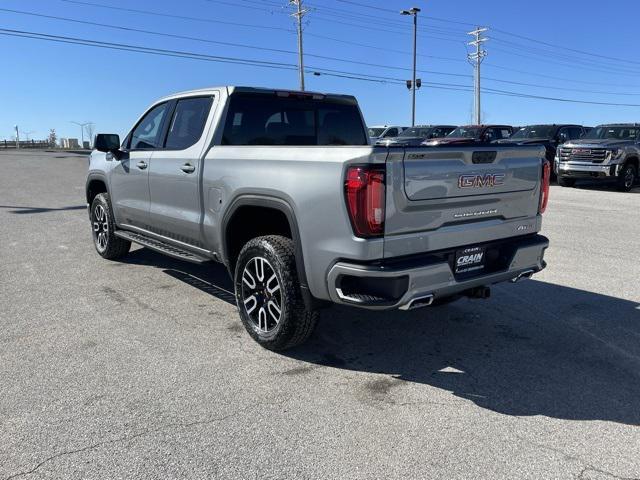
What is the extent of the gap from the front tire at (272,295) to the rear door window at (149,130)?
207 centimetres

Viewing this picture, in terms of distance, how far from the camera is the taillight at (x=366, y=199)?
322cm

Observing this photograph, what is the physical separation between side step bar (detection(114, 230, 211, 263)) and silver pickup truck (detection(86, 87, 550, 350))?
0.02m

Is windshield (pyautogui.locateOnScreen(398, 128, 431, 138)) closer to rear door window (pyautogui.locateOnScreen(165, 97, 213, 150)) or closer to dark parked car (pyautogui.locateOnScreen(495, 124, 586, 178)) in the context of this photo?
dark parked car (pyautogui.locateOnScreen(495, 124, 586, 178))

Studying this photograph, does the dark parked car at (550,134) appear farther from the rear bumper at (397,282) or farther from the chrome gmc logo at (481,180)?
the rear bumper at (397,282)

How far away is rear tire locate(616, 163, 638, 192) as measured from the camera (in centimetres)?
1537

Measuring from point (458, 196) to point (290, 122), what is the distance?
2.07 meters

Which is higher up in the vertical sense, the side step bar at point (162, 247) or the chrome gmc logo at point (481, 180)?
the chrome gmc logo at point (481, 180)

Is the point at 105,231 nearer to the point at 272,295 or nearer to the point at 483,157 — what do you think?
the point at 272,295

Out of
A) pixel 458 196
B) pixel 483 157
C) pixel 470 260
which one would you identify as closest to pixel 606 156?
pixel 483 157

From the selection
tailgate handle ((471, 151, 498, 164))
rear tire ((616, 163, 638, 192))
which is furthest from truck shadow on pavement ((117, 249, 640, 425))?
rear tire ((616, 163, 638, 192))

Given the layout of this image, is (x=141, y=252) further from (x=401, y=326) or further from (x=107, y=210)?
(x=401, y=326)

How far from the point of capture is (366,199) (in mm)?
3242

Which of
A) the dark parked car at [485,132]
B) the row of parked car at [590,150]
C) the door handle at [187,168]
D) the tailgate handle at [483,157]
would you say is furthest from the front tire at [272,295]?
the dark parked car at [485,132]

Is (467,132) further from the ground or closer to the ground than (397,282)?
further from the ground
